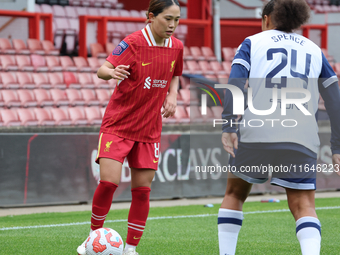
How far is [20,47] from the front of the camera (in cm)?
1405

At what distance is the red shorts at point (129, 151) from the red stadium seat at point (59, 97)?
886 cm

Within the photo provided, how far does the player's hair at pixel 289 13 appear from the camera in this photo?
310 cm

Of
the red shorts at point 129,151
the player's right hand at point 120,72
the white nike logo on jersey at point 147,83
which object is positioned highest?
the player's right hand at point 120,72

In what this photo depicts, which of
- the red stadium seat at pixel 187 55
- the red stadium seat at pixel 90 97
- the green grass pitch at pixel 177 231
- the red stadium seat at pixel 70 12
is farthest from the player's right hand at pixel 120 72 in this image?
the red stadium seat at pixel 70 12

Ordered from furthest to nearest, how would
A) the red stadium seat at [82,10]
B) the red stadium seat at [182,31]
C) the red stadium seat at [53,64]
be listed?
1. the red stadium seat at [82,10]
2. the red stadium seat at [182,31]
3. the red stadium seat at [53,64]

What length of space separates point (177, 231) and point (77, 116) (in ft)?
21.8

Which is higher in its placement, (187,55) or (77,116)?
(187,55)

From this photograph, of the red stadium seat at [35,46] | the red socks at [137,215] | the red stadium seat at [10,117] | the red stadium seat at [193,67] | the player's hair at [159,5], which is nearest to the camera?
the player's hair at [159,5]

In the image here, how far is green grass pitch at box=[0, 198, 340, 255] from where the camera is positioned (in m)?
4.70

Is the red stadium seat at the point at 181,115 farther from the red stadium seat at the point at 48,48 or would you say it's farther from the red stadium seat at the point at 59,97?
the red stadium seat at the point at 48,48

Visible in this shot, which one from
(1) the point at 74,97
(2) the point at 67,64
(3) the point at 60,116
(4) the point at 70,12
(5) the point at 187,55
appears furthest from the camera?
(4) the point at 70,12

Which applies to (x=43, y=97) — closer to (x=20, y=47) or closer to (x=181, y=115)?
(x=20, y=47)

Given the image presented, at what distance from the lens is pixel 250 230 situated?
5.91 m

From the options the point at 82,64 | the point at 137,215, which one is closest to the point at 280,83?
the point at 137,215
